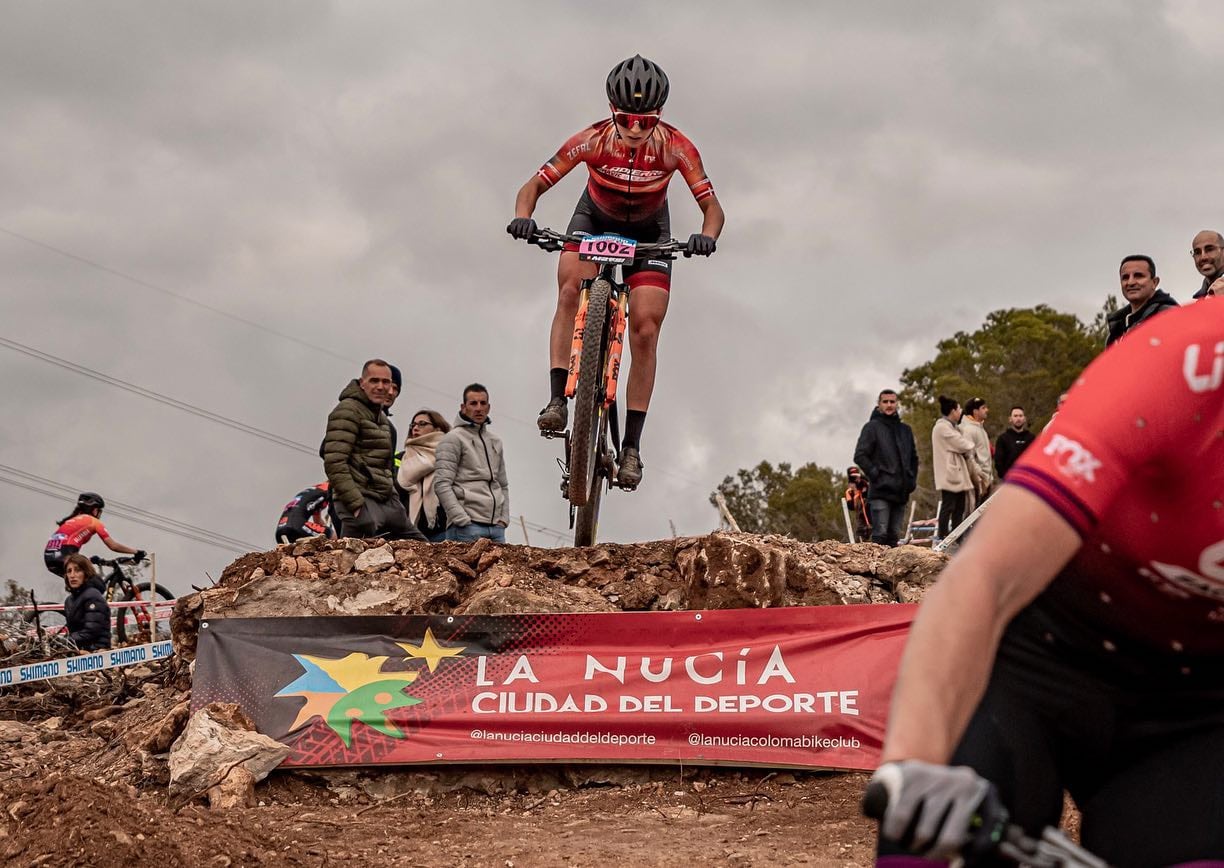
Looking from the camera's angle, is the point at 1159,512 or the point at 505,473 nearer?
the point at 1159,512

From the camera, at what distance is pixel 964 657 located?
164 cm

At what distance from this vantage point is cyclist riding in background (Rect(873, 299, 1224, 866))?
163 cm

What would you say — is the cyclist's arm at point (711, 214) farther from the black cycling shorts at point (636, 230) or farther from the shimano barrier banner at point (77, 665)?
the shimano barrier banner at point (77, 665)

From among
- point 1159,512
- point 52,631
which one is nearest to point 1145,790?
point 1159,512

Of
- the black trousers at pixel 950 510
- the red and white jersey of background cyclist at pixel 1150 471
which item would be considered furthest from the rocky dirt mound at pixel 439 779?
the black trousers at pixel 950 510

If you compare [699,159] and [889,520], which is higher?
[699,159]

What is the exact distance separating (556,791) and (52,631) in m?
7.59

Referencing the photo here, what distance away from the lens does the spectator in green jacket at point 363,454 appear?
8367 mm

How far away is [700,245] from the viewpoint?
7980 mm

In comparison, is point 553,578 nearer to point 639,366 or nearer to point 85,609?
point 639,366

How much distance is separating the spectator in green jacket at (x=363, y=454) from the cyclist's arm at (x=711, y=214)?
235 centimetres

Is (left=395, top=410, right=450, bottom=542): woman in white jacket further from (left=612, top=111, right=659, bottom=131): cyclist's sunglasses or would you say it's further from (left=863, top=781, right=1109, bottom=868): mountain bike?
(left=863, top=781, right=1109, bottom=868): mountain bike

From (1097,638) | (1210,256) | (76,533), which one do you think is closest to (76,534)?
(76,533)

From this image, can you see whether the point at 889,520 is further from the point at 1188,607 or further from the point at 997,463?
the point at 1188,607
